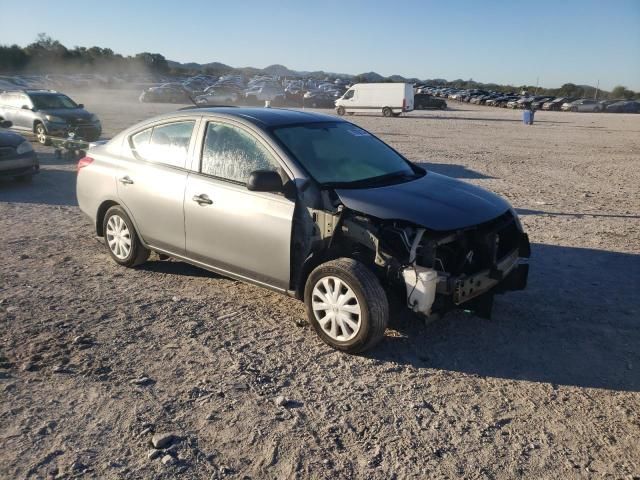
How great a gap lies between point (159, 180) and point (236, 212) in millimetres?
1107

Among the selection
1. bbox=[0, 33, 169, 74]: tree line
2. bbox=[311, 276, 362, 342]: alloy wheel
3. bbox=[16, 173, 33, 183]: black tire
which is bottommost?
bbox=[16, 173, 33, 183]: black tire

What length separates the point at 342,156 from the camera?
509 cm

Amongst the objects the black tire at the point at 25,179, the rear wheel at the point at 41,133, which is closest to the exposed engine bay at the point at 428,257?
the black tire at the point at 25,179

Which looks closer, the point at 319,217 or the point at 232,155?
the point at 319,217

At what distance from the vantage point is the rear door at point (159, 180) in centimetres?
530

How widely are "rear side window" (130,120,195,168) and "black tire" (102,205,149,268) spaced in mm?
677

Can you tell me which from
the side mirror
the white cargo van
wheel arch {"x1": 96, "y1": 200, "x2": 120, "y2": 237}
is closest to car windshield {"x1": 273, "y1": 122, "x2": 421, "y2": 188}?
the side mirror

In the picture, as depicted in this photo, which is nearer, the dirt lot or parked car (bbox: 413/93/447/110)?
the dirt lot

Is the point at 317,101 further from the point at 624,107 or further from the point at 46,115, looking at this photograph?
the point at 46,115

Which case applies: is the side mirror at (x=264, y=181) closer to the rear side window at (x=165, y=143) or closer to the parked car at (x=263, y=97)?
the rear side window at (x=165, y=143)

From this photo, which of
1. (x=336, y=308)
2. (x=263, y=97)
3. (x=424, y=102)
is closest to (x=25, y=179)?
(x=336, y=308)

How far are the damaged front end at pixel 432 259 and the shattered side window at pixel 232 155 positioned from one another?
0.94 meters

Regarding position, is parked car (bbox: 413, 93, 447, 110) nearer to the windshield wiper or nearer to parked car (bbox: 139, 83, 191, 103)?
parked car (bbox: 139, 83, 191, 103)

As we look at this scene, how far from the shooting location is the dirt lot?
309 cm
